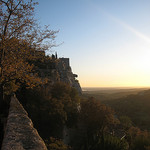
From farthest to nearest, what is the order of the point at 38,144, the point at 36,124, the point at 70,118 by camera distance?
the point at 70,118, the point at 36,124, the point at 38,144

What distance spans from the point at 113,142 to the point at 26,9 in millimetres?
17123

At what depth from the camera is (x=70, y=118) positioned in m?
29.5

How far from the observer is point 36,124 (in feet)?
72.2

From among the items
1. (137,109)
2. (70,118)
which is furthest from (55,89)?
(137,109)

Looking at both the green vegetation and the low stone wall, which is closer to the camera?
the low stone wall

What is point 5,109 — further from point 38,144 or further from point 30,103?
point 30,103

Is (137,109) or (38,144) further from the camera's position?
(137,109)

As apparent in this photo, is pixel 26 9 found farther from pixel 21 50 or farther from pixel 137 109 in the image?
pixel 137 109

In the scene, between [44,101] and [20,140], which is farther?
[44,101]

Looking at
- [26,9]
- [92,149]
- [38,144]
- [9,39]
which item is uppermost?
[26,9]

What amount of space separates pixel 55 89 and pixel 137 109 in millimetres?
59366

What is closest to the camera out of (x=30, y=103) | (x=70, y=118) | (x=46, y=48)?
(x=46, y=48)

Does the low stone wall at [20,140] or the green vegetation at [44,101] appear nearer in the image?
the low stone wall at [20,140]

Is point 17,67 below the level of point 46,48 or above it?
below
